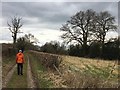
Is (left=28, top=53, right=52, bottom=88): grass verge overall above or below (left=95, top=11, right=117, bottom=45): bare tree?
below

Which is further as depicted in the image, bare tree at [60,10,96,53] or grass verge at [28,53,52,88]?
bare tree at [60,10,96,53]

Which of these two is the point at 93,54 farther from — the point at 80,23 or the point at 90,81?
the point at 90,81

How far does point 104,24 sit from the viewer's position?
74125 mm

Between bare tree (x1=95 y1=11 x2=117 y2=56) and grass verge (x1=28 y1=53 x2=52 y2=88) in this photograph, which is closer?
grass verge (x1=28 y1=53 x2=52 y2=88)

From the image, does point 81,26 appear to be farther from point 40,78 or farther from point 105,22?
point 40,78

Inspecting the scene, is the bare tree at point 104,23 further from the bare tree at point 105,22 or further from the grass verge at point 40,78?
the grass verge at point 40,78

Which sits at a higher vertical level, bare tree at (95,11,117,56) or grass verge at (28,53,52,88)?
bare tree at (95,11,117,56)

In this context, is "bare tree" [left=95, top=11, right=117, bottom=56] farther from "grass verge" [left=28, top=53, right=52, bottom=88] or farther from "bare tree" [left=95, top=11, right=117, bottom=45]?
"grass verge" [left=28, top=53, right=52, bottom=88]

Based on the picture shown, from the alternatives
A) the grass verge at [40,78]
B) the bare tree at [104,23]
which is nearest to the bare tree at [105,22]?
the bare tree at [104,23]

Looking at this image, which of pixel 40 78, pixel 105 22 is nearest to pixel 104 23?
pixel 105 22

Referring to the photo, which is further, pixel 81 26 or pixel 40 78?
pixel 81 26

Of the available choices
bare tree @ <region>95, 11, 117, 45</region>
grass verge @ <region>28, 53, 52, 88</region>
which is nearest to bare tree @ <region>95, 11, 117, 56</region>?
bare tree @ <region>95, 11, 117, 45</region>

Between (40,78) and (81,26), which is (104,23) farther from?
(40,78)

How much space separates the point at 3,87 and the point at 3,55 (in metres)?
30.9
